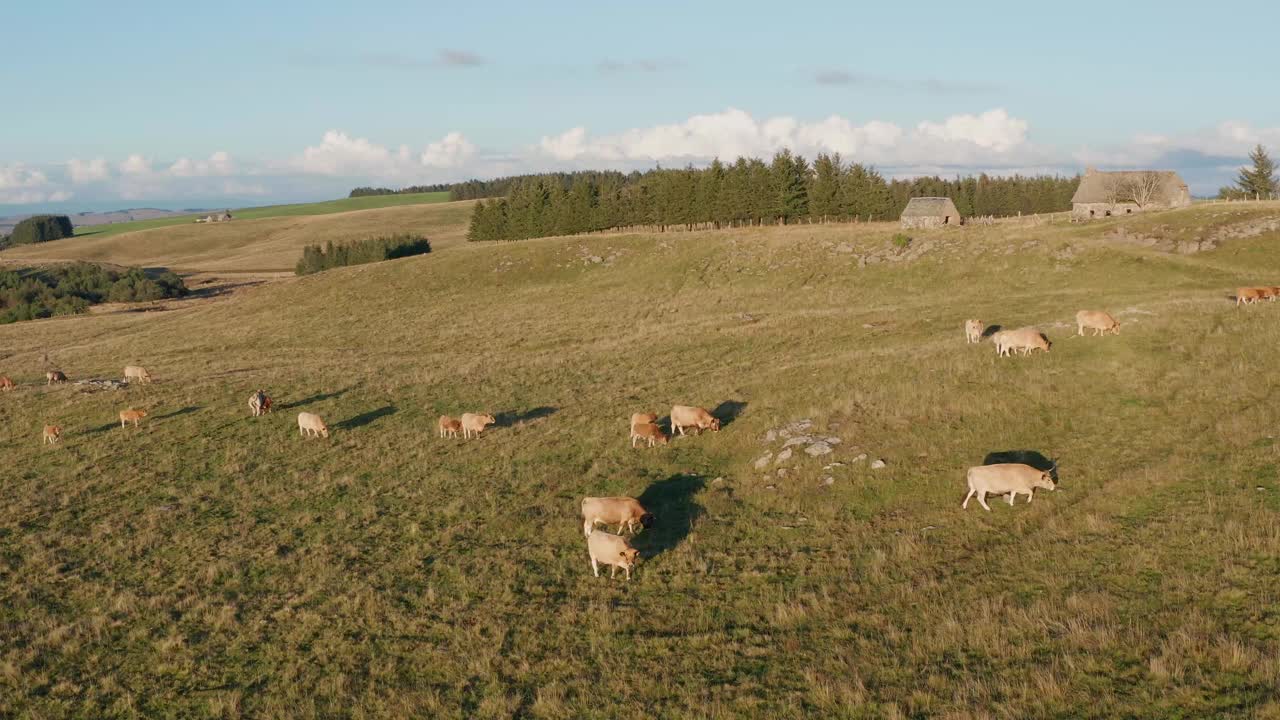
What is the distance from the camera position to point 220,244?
583 feet

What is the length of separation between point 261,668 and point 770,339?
32.3 m

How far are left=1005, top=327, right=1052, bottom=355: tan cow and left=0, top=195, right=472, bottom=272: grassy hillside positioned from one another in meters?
135

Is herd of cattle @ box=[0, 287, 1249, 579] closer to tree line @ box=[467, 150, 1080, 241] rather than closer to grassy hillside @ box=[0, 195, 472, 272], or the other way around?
tree line @ box=[467, 150, 1080, 241]

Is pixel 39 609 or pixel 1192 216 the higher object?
pixel 1192 216

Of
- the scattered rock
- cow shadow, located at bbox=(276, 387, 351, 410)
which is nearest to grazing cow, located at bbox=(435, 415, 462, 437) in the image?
cow shadow, located at bbox=(276, 387, 351, 410)

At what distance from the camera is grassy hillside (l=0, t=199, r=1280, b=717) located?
36.7 ft

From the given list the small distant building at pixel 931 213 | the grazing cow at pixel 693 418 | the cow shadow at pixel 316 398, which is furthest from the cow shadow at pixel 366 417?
the small distant building at pixel 931 213

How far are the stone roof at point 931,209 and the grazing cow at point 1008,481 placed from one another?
7197 cm

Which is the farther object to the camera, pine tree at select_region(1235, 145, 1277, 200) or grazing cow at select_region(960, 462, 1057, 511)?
pine tree at select_region(1235, 145, 1277, 200)

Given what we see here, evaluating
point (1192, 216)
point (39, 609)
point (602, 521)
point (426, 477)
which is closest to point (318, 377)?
point (426, 477)

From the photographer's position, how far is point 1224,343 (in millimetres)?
24656

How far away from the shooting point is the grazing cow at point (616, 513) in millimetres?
17328

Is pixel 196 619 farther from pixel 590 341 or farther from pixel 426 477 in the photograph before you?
pixel 590 341

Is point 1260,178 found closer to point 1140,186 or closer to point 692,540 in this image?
point 1140,186
